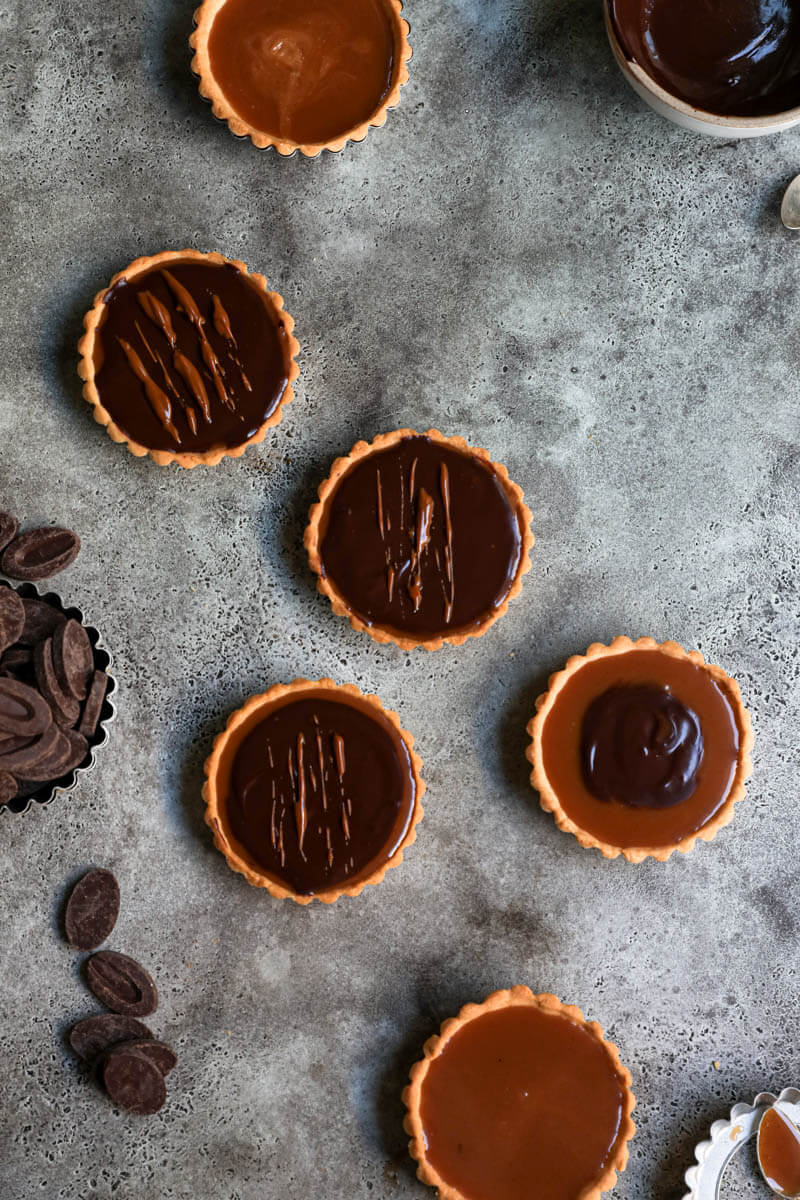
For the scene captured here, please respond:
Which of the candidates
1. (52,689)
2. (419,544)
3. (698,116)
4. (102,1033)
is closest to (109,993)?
(102,1033)

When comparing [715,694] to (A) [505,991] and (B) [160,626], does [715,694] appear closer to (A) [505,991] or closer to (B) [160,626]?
(A) [505,991]

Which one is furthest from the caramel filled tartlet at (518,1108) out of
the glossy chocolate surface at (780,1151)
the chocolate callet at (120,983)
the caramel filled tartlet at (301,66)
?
the caramel filled tartlet at (301,66)

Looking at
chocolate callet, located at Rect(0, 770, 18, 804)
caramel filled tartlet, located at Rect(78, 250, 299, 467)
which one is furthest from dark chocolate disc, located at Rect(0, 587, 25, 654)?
caramel filled tartlet, located at Rect(78, 250, 299, 467)

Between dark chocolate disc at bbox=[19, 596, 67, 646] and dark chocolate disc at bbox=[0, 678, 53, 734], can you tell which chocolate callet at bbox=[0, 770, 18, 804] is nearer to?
dark chocolate disc at bbox=[0, 678, 53, 734]

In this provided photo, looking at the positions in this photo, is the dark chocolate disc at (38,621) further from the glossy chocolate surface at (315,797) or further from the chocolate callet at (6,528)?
the glossy chocolate surface at (315,797)

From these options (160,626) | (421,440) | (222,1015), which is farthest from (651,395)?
(222,1015)

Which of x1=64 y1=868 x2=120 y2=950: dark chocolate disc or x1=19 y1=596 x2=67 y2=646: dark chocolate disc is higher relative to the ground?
x1=19 y1=596 x2=67 y2=646: dark chocolate disc
